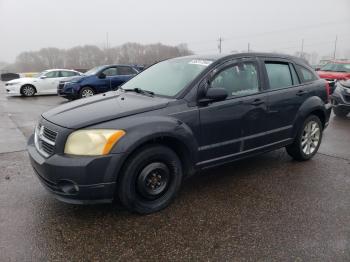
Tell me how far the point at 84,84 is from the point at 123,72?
1790 mm

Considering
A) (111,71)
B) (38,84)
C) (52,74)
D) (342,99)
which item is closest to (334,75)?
(342,99)

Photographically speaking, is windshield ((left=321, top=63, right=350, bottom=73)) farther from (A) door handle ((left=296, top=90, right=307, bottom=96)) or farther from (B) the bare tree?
(B) the bare tree

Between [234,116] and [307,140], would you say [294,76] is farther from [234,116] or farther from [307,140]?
[234,116]

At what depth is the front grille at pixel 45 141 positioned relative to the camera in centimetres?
307

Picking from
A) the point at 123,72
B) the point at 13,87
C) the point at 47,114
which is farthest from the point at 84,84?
the point at 47,114

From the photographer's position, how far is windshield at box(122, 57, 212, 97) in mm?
3727

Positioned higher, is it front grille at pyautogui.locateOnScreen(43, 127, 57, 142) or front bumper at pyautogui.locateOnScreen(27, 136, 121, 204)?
front grille at pyautogui.locateOnScreen(43, 127, 57, 142)

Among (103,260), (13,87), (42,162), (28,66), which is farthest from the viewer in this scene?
(28,66)

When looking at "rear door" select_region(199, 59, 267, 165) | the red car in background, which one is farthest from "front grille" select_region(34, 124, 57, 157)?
the red car in background

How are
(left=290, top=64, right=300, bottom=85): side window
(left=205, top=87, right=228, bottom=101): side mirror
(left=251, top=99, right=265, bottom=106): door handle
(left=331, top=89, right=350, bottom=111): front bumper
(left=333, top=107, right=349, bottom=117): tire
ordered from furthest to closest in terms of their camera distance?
(left=333, top=107, right=349, bottom=117): tire < (left=331, top=89, right=350, bottom=111): front bumper < (left=290, top=64, right=300, bottom=85): side window < (left=251, top=99, right=265, bottom=106): door handle < (left=205, top=87, right=228, bottom=101): side mirror

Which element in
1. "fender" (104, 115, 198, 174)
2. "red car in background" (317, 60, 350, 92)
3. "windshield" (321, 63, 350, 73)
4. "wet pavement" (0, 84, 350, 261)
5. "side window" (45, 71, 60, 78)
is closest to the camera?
"wet pavement" (0, 84, 350, 261)

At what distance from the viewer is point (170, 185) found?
136 inches

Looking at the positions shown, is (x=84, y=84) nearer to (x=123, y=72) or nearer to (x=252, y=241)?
(x=123, y=72)

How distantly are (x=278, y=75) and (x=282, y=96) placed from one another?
0.35 m
